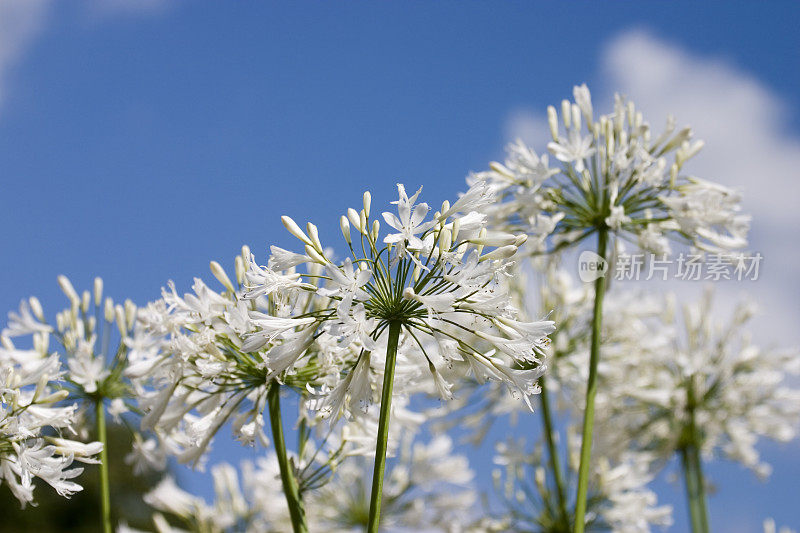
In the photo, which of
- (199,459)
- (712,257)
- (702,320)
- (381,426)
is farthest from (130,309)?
(702,320)

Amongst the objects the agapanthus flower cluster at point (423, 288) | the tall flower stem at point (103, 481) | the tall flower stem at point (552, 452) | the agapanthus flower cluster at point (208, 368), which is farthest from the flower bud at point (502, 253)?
the tall flower stem at point (552, 452)

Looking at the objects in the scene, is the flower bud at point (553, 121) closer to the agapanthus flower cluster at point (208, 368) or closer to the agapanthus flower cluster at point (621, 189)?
the agapanthus flower cluster at point (621, 189)

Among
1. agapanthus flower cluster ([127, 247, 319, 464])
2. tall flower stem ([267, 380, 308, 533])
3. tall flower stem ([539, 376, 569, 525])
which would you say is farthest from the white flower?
tall flower stem ([539, 376, 569, 525])

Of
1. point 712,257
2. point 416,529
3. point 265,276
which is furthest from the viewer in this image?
point 416,529

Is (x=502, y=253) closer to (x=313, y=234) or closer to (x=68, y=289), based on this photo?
(x=313, y=234)

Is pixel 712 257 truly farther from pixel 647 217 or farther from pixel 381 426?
pixel 381 426

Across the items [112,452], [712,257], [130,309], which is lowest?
[130,309]

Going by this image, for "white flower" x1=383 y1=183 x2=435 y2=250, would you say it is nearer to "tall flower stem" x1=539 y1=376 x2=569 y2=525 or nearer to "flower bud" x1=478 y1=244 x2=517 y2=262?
"flower bud" x1=478 y1=244 x2=517 y2=262
